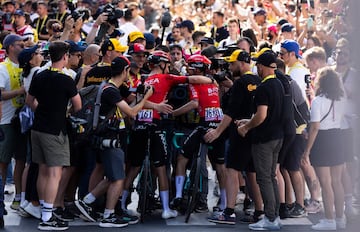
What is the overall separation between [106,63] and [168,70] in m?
0.79

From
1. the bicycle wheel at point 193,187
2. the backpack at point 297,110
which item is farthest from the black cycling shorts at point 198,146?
the backpack at point 297,110

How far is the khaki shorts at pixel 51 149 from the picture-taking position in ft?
29.5

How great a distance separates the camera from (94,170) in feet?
31.8

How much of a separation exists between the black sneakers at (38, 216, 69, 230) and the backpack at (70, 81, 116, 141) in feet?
3.18

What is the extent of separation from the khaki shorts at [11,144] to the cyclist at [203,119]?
199 centimetres

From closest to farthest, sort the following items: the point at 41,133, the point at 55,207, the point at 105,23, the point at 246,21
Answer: the point at 41,133 < the point at 55,207 < the point at 105,23 < the point at 246,21

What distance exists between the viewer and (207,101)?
982 cm

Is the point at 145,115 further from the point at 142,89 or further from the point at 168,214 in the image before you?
the point at 168,214

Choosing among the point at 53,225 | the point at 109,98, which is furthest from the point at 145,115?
the point at 53,225

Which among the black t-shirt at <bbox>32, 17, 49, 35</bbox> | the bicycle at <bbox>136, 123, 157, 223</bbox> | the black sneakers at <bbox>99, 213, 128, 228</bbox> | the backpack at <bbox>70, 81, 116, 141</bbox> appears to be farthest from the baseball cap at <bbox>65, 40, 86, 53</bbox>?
the black t-shirt at <bbox>32, 17, 49, 35</bbox>

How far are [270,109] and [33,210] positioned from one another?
3.13 meters

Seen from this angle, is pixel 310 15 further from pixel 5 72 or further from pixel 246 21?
pixel 5 72

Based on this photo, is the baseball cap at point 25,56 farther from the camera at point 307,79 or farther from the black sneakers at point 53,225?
the camera at point 307,79

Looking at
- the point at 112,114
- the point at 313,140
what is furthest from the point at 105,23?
the point at 313,140
